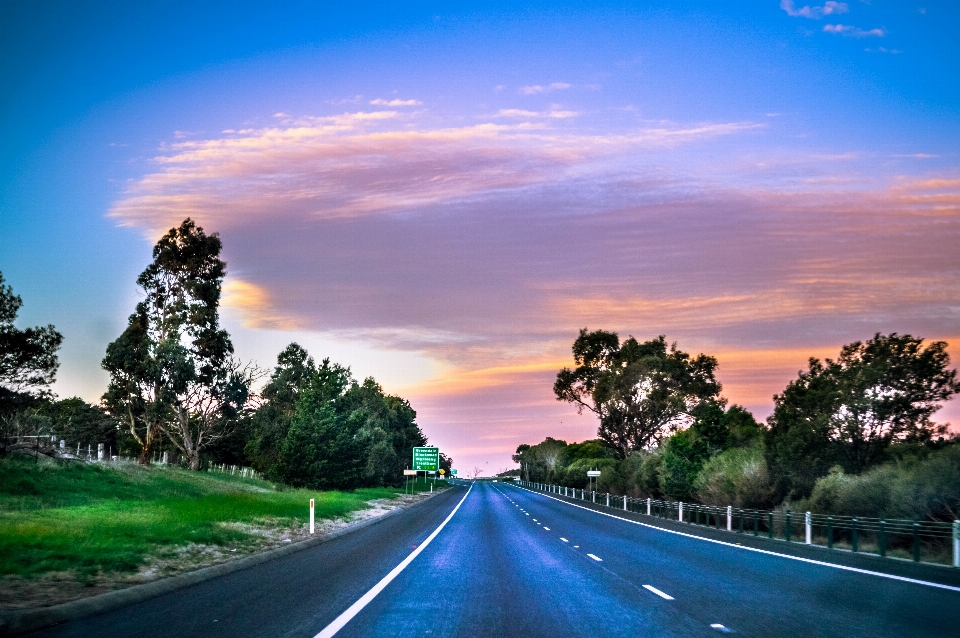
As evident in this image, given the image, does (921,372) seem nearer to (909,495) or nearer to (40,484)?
(909,495)

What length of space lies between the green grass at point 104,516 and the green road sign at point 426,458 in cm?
5728

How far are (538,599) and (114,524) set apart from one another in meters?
14.5

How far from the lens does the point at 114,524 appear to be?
24.4 meters

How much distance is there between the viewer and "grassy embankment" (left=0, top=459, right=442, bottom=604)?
17.0 metres

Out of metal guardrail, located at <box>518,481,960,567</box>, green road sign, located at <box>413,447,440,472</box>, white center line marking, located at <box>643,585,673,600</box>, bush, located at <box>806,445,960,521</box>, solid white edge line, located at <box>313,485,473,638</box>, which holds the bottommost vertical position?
solid white edge line, located at <box>313,485,473,638</box>

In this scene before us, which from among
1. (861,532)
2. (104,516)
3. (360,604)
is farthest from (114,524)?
(861,532)

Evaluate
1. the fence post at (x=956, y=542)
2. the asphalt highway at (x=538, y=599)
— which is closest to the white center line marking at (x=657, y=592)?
the asphalt highway at (x=538, y=599)

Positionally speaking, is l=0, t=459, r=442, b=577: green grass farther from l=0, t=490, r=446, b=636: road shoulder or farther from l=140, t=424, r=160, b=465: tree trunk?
l=140, t=424, r=160, b=465: tree trunk

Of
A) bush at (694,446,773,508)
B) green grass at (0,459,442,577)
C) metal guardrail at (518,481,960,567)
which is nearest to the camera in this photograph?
green grass at (0,459,442,577)

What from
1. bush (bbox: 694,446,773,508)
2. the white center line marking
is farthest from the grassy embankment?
bush (bbox: 694,446,773,508)

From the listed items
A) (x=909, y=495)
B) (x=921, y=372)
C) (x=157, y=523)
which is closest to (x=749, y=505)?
(x=921, y=372)

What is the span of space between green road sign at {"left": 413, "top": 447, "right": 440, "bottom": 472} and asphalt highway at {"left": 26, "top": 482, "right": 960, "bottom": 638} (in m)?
94.3

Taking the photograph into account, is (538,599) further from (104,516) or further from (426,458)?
(426,458)

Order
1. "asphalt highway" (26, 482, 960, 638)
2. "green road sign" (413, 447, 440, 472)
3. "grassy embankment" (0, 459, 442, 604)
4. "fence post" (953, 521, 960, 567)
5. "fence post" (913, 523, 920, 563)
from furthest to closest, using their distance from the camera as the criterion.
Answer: "green road sign" (413, 447, 440, 472) → "fence post" (913, 523, 920, 563) → "fence post" (953, 521, 960, 567) → "grassy embankment" (0, 459, 442, 604) → "asphalt highway" (26, 482, 960, 638)
